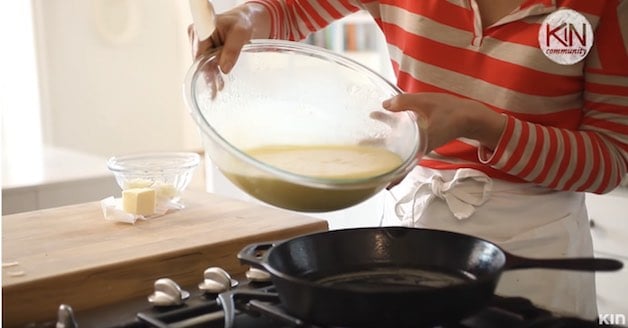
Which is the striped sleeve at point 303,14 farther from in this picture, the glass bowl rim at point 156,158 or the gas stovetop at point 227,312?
the gas stovetop at point 227,312

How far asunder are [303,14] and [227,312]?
0.53m

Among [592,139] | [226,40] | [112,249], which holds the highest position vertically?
[226,40]

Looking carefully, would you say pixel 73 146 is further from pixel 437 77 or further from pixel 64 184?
pixel 437 77

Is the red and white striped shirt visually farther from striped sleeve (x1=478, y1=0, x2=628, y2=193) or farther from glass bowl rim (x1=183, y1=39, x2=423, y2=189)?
glass bowl rim (x1=183, y1=39, x2=423, y2=189)

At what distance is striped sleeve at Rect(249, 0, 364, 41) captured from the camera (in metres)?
1.03

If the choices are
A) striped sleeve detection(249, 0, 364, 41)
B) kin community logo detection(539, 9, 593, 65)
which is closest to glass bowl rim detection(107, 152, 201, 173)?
striped sleeve detection(249, 0, 364, 41)

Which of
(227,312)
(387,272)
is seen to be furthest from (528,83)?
(227,312)

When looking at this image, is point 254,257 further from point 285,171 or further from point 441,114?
point 441,114

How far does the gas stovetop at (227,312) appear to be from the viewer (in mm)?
635

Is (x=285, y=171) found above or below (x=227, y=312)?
above

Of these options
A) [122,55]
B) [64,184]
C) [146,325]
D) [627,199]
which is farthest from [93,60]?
[146,325]

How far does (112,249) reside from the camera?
86 centimetres

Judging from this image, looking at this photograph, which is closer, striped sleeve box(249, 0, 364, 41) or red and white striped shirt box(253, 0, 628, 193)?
red and white striped shirt box(253, 0, 628, 193)

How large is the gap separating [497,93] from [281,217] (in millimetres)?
301
